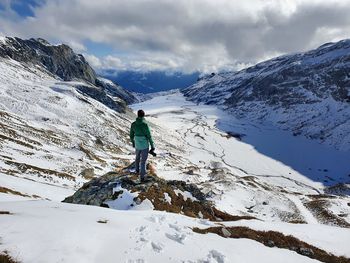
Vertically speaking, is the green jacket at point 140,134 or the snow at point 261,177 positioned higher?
the green jacket at point 140,134

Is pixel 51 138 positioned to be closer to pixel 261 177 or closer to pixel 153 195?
pixel 153 195

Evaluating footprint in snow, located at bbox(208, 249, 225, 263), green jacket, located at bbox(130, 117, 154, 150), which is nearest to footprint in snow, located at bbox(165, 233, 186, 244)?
footprint in snow, located at bbox(208, 249, 225, 263)

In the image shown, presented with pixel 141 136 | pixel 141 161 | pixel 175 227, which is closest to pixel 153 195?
pixel 141 161

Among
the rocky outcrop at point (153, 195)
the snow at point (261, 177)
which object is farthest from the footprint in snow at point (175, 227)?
the snow at point (261, 177)

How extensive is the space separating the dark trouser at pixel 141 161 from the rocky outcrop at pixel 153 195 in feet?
2.22

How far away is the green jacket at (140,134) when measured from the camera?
23.3m

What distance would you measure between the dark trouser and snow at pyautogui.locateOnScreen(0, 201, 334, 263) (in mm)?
→ 6239

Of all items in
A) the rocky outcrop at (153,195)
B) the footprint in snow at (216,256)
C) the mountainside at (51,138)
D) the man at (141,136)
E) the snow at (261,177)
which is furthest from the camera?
the snow at (261,177)

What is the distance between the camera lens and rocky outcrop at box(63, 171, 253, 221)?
25672 mm

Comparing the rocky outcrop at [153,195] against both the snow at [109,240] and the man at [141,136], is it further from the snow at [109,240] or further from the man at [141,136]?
the snow at [109,240]

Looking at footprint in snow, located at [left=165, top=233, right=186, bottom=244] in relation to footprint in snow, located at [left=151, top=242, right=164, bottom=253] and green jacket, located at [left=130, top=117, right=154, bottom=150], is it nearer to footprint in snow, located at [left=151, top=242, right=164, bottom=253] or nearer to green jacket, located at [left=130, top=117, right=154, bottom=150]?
footprint in snow, located at [left=151, top=242, right=164, bottom=253]

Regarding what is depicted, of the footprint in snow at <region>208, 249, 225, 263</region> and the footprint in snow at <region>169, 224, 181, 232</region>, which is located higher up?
the footprint in snow at <region>169, 224, 181, 232</region>

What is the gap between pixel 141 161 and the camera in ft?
84.2

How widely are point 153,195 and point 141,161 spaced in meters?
2.49
